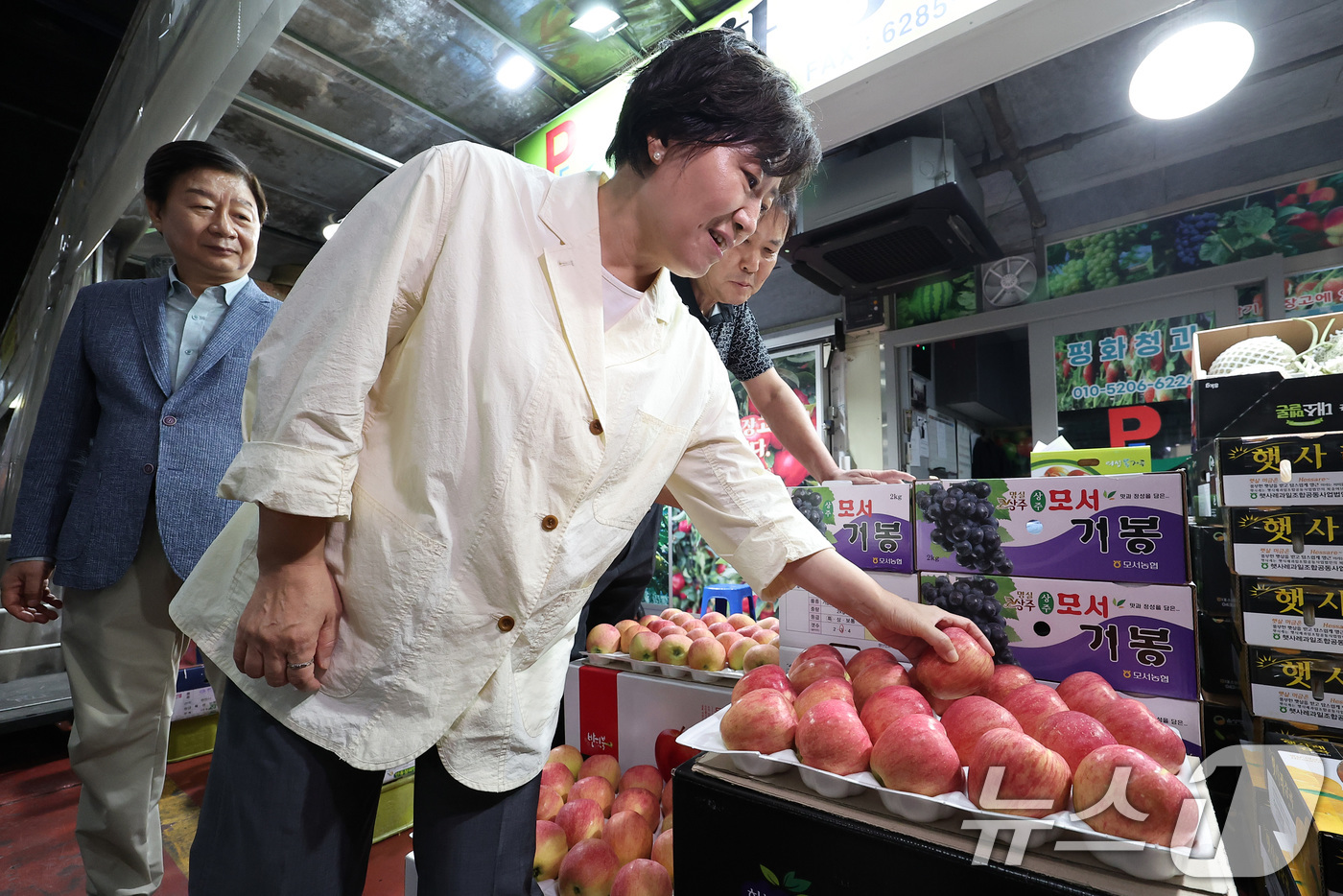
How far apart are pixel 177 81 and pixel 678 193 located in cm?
270

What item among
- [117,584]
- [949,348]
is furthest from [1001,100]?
[117,584]

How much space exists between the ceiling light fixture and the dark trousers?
3022mm

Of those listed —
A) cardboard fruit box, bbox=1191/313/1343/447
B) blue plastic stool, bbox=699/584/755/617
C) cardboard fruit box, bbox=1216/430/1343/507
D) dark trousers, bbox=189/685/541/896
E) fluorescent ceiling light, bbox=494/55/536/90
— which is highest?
fluorescent ceiling light, bbox=494/55/536/90

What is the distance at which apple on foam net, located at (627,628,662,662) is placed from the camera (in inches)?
64.7

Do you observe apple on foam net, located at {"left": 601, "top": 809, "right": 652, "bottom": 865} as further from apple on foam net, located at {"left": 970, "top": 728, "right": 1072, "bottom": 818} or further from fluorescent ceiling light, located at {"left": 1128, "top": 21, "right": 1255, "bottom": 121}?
fluorescent ceiling light, located at {"left": 1128, "top": 21, "right": 1255, "bottom": 121}

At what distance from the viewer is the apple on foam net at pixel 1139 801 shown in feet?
2.09

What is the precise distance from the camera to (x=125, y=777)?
159 centimetres

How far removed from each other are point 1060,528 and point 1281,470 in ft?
1.48

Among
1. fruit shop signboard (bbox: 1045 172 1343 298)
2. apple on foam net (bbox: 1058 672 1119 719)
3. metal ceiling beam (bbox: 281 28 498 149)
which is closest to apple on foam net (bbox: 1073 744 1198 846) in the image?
apple on foam net (bbox: 1058 672 1119 719)

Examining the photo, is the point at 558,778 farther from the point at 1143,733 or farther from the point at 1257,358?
the point at 1257,358

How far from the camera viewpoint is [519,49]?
10.2ft

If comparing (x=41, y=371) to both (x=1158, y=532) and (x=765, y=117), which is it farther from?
(x=1158, y=532)

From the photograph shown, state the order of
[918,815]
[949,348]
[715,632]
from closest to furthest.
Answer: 1. [918,815]
2. [715,632]
3. [949,348]

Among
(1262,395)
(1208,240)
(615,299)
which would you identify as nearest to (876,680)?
(615,299)
